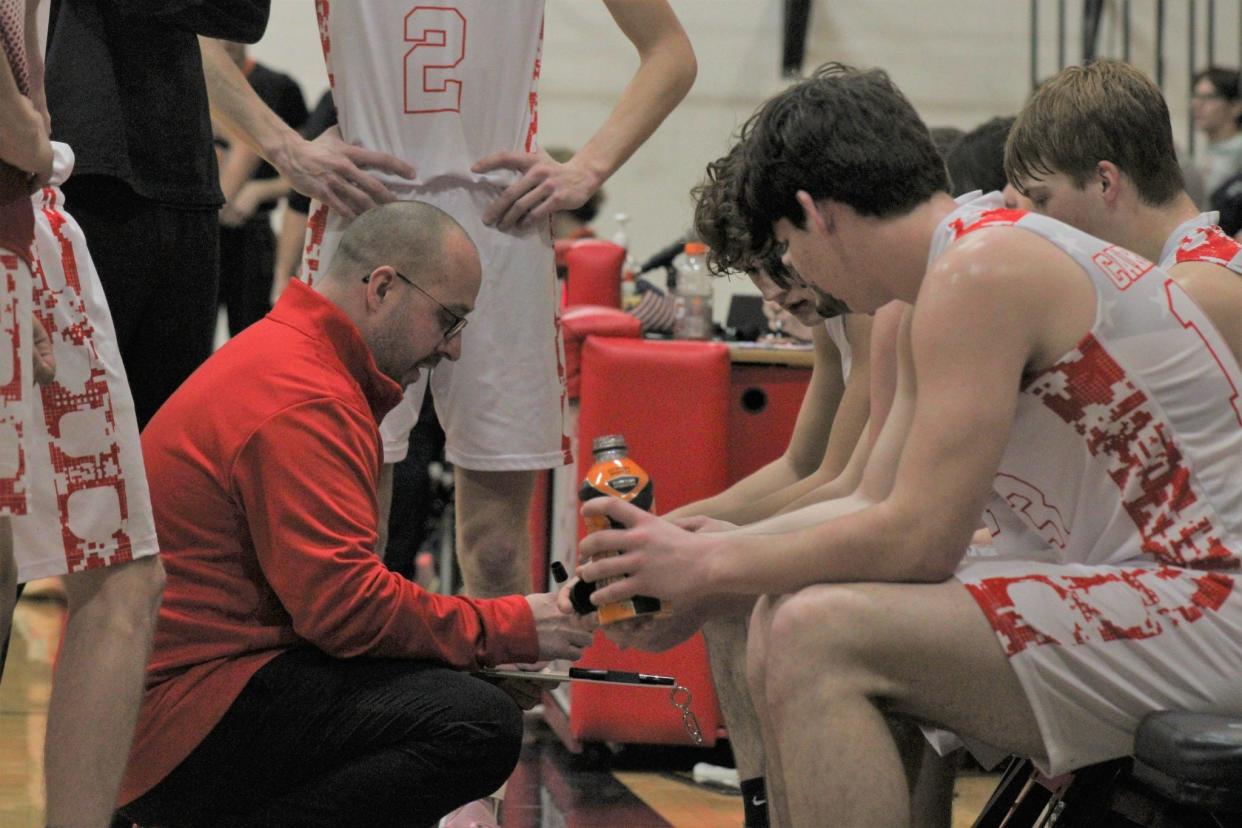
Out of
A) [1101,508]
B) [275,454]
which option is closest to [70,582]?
[275,454]

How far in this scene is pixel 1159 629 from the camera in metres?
1.75

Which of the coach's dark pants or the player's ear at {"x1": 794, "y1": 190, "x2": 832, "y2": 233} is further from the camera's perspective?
the coach's dark pants

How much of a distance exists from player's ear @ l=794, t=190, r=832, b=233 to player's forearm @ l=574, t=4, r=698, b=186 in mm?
908

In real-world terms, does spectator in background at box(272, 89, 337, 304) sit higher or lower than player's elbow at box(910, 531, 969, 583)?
lower

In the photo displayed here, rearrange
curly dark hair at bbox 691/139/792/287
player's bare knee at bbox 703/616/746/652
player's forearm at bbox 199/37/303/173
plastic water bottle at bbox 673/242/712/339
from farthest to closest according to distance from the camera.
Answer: plastic water bottle at bbox 673/242/712/339 → player's forearm at bbox 199/37/303/173 → player's bare knee at bbox 703/616/746/652 → curly dark hair at bbox 691/139/792/287

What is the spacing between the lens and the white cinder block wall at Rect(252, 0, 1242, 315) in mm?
8711

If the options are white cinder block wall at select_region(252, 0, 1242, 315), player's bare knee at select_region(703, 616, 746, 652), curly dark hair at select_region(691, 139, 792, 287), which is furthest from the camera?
white cinder block wall at select_region(252, 0, 1242, 315)

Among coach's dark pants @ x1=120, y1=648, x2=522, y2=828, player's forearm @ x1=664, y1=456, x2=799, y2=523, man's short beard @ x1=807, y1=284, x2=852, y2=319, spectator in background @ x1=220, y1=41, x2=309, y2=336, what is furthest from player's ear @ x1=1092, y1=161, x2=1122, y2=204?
spectator in background @ x1=220, y1=41, x2=309, y2=336

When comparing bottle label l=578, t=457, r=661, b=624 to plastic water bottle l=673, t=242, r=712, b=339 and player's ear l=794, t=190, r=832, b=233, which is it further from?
plastic water bottle l=673, t=242, r=712, b=339

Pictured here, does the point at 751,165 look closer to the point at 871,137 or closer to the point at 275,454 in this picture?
the point at 871,137

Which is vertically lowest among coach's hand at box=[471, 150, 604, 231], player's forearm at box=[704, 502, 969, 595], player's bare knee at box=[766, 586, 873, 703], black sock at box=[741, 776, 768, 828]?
black sock at box=[741, 776, 768, 828]

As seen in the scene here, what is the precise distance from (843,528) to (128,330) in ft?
4.09

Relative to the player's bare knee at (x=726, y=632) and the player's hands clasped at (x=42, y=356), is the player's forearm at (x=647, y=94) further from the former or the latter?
the player's hands clasped at (x=42, y=356)

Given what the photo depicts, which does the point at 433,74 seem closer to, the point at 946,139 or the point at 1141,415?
the point at 1141,415
